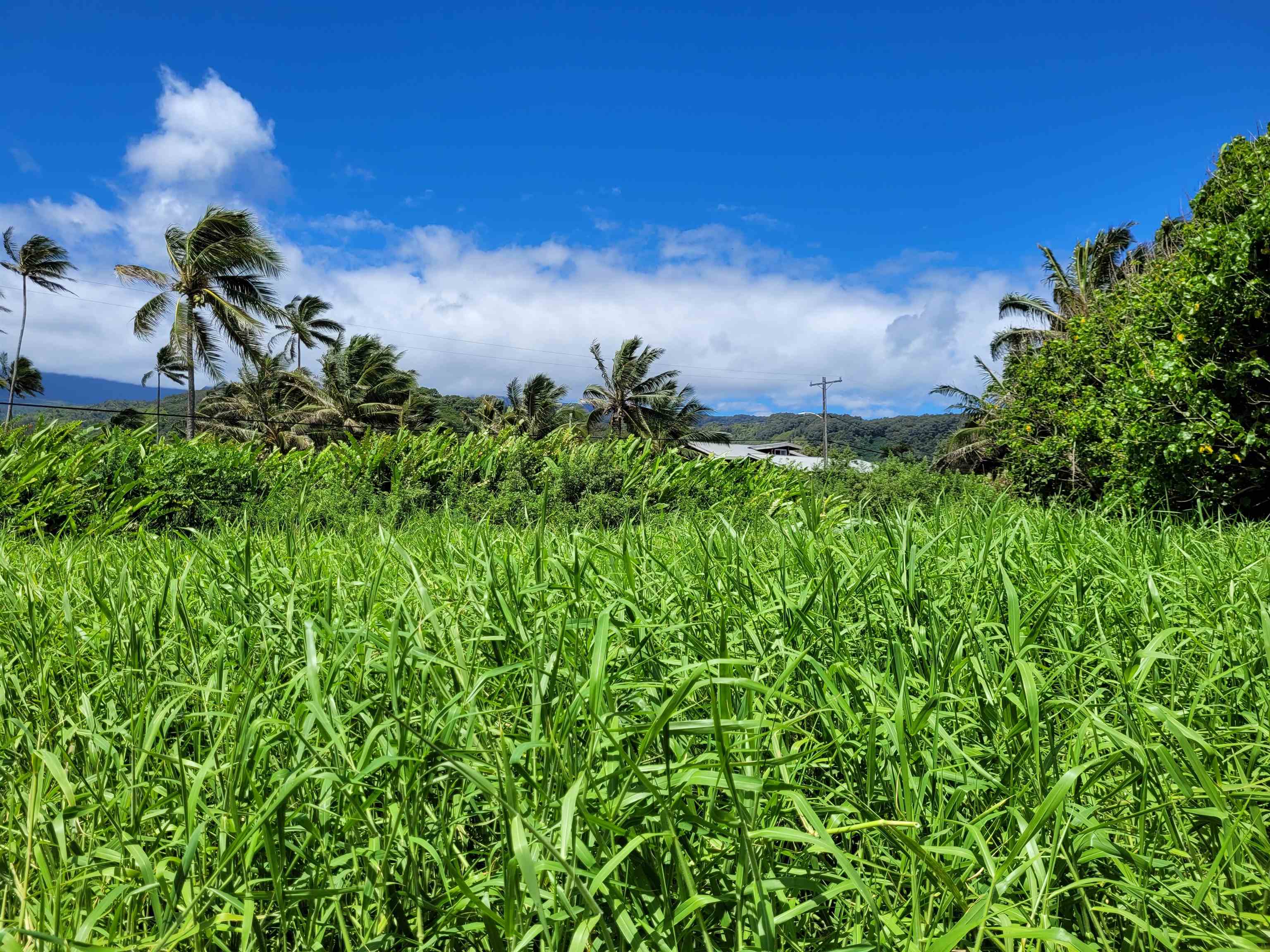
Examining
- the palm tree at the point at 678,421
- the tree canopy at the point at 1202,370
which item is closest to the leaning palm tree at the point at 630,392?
the palm tree at the point at 678,421

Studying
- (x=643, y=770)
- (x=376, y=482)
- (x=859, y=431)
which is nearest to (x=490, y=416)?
(x=376, y=482)

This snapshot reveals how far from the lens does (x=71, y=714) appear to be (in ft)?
6.22

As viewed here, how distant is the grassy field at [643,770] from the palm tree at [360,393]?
30.9 meters

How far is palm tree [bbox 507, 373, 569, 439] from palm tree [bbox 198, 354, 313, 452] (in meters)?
10.5

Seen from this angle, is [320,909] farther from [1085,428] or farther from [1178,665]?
[1085,428]

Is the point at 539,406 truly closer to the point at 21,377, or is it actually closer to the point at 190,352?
the point at 190,352

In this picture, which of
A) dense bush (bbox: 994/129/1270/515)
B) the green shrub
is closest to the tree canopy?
dense bush (bbox: 994/129/1270/515)

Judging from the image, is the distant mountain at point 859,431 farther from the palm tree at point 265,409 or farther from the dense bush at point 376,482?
the dense bush at point 376,482

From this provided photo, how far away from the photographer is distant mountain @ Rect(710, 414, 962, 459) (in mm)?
73750

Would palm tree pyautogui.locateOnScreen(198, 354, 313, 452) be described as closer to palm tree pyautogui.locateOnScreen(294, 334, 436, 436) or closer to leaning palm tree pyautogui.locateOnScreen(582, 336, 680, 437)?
palm tree pyautogui.locateOnScreen(294, 334, 436, 436)

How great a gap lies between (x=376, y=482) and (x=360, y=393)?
86.8 ft

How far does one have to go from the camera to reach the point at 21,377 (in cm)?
3972

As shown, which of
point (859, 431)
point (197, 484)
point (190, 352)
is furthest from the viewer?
point (859, 431)

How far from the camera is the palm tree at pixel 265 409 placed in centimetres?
3105
